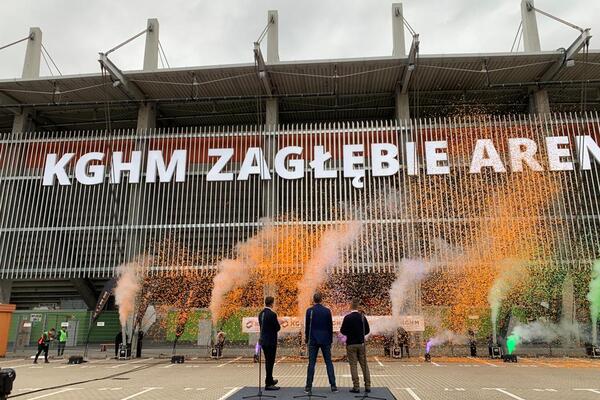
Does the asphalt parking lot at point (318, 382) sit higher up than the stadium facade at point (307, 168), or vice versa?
the stadium facade at point (307, 168)

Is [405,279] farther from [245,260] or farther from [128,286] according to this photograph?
[128,286]

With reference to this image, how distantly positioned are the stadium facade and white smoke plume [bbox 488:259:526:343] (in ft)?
4.02

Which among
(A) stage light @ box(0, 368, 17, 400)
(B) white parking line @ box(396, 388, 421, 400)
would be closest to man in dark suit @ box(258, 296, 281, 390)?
(B) white parking line @ box(396, 388, 421, 400)

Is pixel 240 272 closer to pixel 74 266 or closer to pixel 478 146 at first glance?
pixel 74 266

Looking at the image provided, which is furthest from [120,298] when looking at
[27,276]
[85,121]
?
[85,121]

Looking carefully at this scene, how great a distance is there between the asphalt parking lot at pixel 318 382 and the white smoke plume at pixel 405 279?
23.2 ft

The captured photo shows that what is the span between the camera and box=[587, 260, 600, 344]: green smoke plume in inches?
905

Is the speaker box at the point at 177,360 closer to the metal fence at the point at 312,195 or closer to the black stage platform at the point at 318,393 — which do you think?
the metal fence at the point at 312,195

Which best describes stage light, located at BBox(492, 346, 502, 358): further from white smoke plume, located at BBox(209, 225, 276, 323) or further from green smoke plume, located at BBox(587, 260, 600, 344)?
white smoke plume, located at BBox(209, 225, 276, 323)

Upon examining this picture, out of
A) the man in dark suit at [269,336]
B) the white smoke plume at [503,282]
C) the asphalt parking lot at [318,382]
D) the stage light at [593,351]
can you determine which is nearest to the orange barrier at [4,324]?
the asphalt parking lot at [318,382]

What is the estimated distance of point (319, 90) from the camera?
91.7 ft

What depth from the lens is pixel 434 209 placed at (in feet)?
78.6

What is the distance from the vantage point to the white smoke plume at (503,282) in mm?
22906

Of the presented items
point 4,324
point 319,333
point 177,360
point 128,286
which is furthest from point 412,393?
point 4,324
